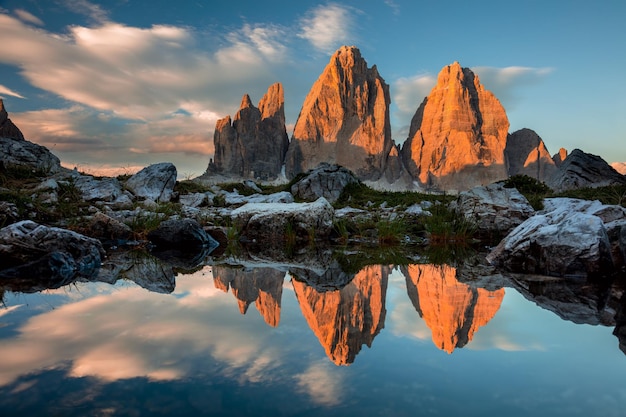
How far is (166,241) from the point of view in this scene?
952 cm

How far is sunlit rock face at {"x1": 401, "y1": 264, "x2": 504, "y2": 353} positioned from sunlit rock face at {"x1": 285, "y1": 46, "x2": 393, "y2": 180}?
10719cm

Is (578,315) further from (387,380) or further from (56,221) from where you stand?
(56,221)

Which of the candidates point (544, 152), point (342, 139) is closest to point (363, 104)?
point (342, 139)

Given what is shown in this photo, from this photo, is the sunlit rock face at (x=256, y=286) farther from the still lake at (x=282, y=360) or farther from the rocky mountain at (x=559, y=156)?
the rocky mountain at (x=559, y=156)

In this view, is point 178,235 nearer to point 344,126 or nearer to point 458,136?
point 344,126

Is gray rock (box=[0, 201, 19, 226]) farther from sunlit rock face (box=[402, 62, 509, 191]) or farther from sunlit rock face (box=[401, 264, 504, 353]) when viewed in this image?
sunlit rock face (box=[402, 62, 509, 191])

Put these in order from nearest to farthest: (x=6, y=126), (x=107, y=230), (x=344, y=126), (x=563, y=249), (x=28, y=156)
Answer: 1. (x=563, y=249)
2. (x=107, y=230)
3. (x=28, y=156)
4. (x=6, y=126)
5. (x=344, y=126)

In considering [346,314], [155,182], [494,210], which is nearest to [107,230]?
[155,182]

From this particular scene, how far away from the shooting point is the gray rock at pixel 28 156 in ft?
60.3

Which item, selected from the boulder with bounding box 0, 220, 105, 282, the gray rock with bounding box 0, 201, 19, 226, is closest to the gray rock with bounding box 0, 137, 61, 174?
the gray rock with bounding box 0, 201, 19, 226

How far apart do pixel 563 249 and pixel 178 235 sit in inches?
279

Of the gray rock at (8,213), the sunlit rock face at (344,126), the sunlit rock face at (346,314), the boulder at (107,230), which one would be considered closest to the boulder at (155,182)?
the boulder at (107,230)

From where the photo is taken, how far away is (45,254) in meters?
5.79

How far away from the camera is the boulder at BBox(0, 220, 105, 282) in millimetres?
5203
